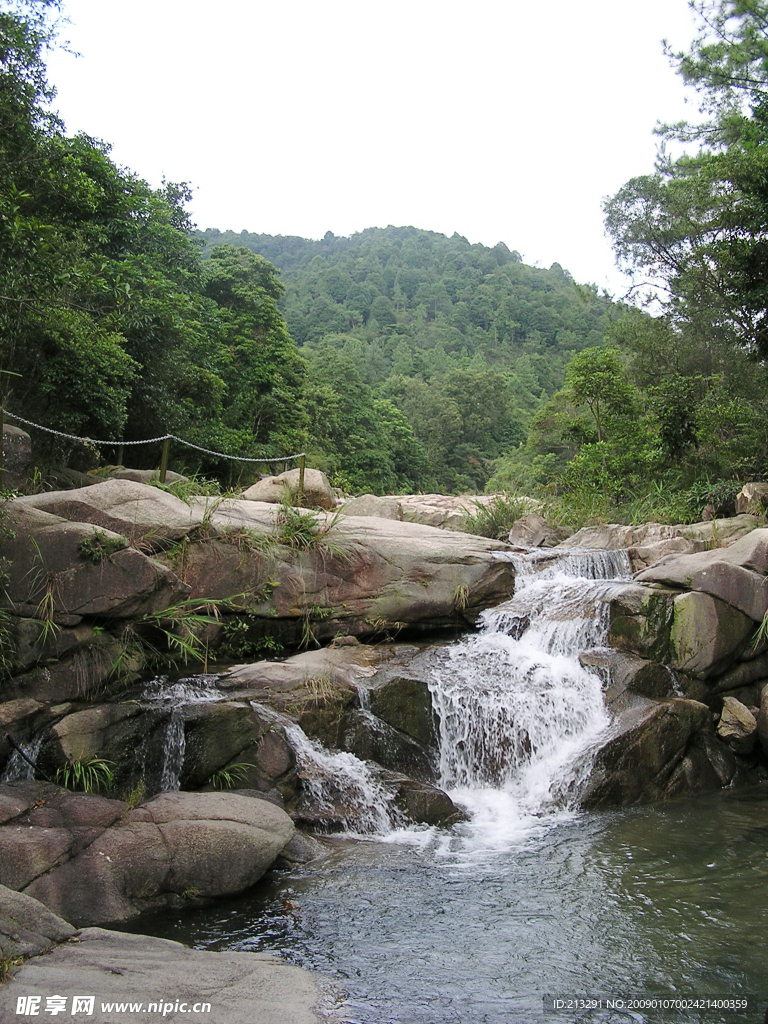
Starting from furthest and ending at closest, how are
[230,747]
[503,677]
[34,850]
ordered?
[503,677] → [230,747] → [34,850]

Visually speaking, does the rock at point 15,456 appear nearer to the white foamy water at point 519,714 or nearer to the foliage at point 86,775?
the foliage at point 86,775

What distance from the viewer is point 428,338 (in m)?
71.8

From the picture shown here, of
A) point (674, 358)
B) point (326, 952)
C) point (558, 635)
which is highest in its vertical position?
point (674, 358)

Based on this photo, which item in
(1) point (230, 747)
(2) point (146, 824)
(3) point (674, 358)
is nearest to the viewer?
(2) point (146, 824)

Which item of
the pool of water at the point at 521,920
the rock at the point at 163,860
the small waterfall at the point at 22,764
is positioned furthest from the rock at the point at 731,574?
the small waterfall at the point at 22,764

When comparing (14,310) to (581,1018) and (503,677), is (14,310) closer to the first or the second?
(503,677)

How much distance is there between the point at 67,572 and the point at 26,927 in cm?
344

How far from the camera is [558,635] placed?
941cm

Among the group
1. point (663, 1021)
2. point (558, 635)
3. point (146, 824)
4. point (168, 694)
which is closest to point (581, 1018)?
point (663, 1021)

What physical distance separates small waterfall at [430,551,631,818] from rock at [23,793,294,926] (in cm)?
A: 260

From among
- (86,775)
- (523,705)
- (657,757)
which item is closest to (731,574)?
(657,757)

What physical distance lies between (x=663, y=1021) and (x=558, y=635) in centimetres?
568

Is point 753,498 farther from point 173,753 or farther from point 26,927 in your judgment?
point 26,927

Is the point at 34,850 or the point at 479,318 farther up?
the point at 479,318
